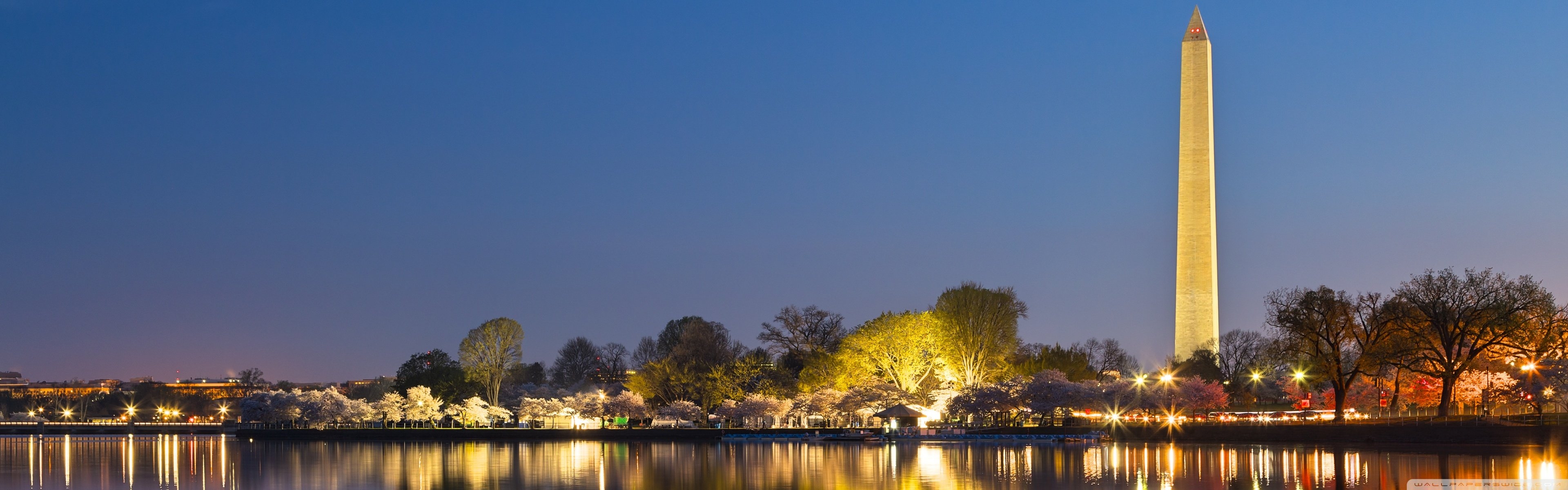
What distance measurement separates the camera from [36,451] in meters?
75.8

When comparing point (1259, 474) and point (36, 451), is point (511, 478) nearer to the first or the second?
point (1259, 474)

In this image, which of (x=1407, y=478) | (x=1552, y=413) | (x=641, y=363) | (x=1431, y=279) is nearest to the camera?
(x=1407, y=478)

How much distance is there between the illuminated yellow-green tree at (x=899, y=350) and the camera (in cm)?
8512

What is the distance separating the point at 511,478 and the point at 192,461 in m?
23.6

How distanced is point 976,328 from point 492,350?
40959mm

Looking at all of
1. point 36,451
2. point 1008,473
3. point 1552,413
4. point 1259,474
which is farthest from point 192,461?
point 1552,413

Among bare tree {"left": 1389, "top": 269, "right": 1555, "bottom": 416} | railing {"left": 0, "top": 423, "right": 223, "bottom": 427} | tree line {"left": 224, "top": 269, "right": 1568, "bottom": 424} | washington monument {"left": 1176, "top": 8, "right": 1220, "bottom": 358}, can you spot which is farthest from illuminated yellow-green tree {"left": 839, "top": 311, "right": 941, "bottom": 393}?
railing {"left": 0, "top": 423, "right": 223, "bottom": 427}

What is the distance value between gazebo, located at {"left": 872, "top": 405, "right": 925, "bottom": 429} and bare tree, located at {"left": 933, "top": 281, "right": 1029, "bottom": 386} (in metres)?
5.88

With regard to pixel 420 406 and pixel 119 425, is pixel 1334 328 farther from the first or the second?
pixel 119 425

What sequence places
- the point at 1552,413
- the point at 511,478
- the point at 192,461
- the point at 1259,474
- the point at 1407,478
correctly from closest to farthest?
the point at 1407,478 < the point at 1259,474 < the point at 511,478 < the point at 1552,413 < the point at 192,461

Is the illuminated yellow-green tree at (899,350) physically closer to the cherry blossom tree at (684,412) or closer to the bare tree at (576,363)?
the cherry blossom tree at (684,412)

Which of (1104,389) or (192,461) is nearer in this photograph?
(192,461)

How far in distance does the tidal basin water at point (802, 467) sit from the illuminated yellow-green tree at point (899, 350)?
52.3 ft

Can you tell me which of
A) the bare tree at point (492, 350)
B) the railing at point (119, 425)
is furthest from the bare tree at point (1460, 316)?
the railing at point (119, 425)
